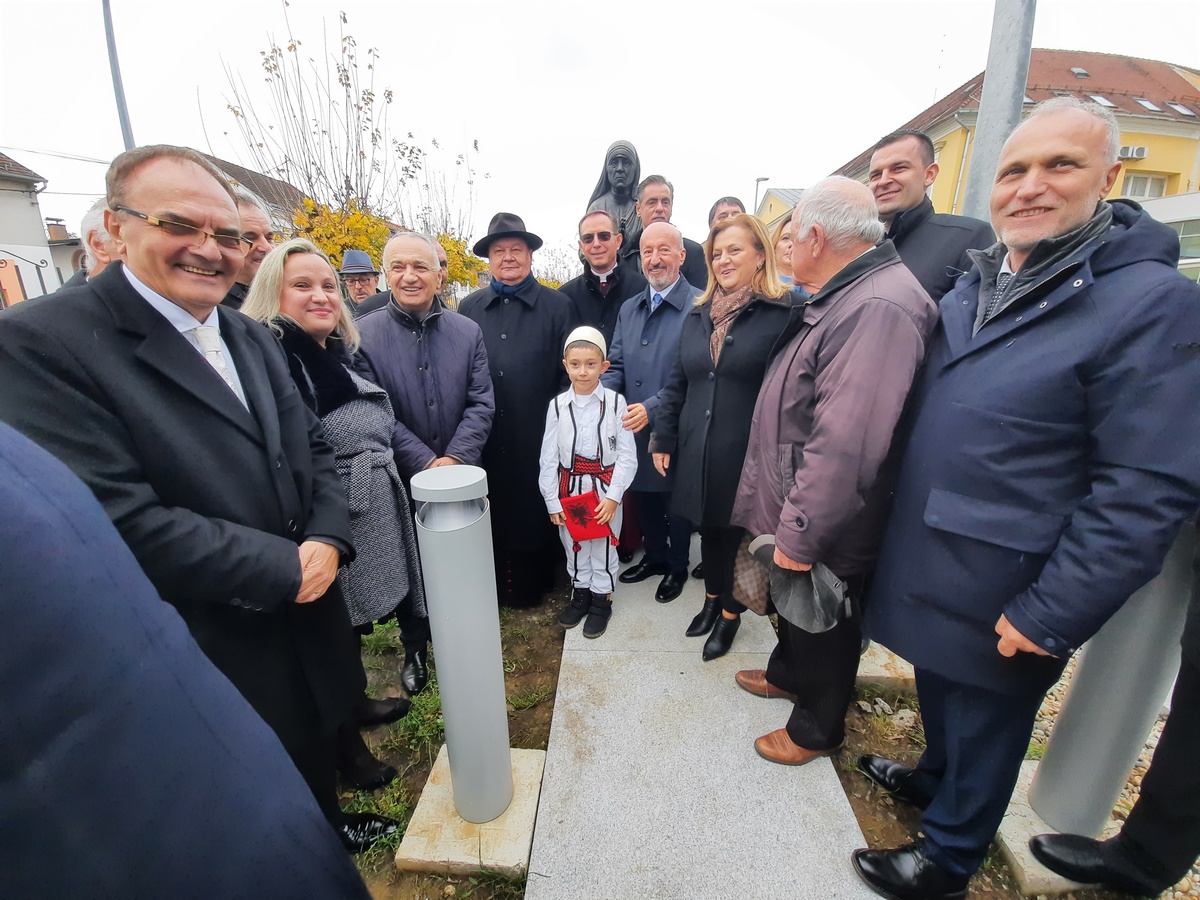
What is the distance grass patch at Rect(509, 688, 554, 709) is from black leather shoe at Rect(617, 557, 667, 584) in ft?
3.57

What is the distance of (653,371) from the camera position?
3.32 meters

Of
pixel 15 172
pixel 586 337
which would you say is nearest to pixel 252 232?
pixel 586 337

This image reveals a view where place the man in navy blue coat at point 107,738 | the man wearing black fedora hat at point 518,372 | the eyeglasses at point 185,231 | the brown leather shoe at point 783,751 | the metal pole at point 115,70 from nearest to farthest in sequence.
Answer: the man in navy blue coat at point 107,738, the eyeglasses at point 185,231, the brown leather shoe at point 783,751, the man wearing black fedora hat at point 518,372, the metal pole at point 115,70

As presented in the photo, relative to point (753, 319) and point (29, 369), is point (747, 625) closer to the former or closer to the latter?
point (753, 319)

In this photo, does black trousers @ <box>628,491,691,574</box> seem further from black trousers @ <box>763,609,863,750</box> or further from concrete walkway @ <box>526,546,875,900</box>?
black trousers @ <box>763,609,863,750</box>

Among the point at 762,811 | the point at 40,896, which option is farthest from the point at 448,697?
the point at 40,896

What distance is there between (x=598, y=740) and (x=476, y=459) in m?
1.57

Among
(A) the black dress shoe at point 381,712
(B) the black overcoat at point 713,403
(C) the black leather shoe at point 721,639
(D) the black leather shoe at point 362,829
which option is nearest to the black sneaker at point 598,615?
(C) the black leather shoe at point 721,639

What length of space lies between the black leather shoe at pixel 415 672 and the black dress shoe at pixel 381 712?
13 centimetres

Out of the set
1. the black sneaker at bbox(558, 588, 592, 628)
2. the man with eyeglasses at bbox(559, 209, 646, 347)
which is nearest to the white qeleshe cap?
the man with eyeglasses at bbox(559, 209, 646, 347)

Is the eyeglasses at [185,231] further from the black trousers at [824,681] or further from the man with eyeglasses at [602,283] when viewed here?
the man with eyeglasses at [602,283]

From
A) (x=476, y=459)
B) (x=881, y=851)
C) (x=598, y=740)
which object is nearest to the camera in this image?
(x=881, y=851)

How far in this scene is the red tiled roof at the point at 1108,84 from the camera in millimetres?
20422

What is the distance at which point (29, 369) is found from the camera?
1.12 meters
